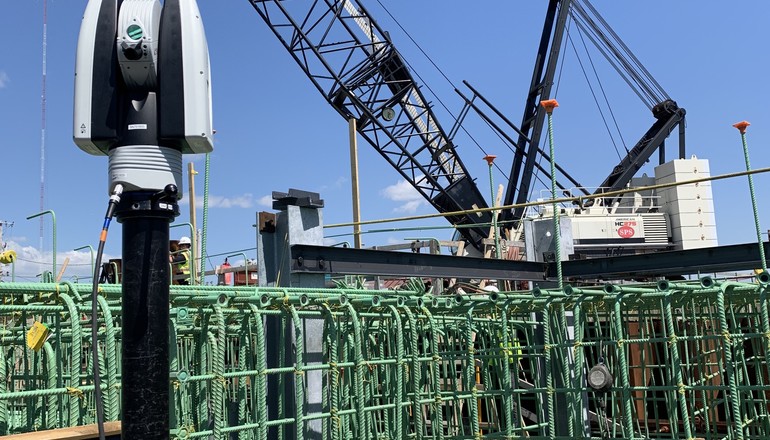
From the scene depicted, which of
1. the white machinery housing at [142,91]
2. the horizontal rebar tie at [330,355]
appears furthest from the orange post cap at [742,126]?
the white machinery housing at [142,91]

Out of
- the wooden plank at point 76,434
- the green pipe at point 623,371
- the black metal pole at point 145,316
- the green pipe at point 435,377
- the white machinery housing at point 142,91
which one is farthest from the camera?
the green pipe at point 435,377

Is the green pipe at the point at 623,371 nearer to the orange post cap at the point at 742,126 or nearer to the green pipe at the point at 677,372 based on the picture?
the green pipe at the point at 677,372

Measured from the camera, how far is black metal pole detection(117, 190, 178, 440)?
2.51 meters

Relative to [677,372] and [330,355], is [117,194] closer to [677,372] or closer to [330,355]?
[330,355]

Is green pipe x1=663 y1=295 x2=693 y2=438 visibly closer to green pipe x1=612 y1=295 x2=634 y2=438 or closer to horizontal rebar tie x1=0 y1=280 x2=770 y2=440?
horizontal rebar tie x1=0 y1=280 x2=770 y2=440

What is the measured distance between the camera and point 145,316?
2537 mm

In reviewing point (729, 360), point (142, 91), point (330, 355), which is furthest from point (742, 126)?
point (142, 91)

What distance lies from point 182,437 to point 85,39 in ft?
8.20

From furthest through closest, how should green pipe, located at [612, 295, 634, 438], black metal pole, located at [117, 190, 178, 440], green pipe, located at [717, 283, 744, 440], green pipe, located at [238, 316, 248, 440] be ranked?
1. green pipe, located at [612, 295, 634, 438]
2. green pipe, located at [717, 283, 744, 440]
3. green pipe, located at [238, 316, 248, 440]
4. black metal pole, located at [117, 190, 178, 440]

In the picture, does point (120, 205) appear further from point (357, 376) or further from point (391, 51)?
point (391, 51)

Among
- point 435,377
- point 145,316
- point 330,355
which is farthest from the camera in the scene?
point 435,377

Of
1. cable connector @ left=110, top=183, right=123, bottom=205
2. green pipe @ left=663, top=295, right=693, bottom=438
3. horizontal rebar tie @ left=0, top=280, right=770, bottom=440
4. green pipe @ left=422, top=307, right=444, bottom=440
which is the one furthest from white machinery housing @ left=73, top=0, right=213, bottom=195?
green pipe @ left=663, top=295, right=693, bottom=438

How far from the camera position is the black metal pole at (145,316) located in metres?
2.51

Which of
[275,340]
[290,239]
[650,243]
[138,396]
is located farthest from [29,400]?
[650,243]
